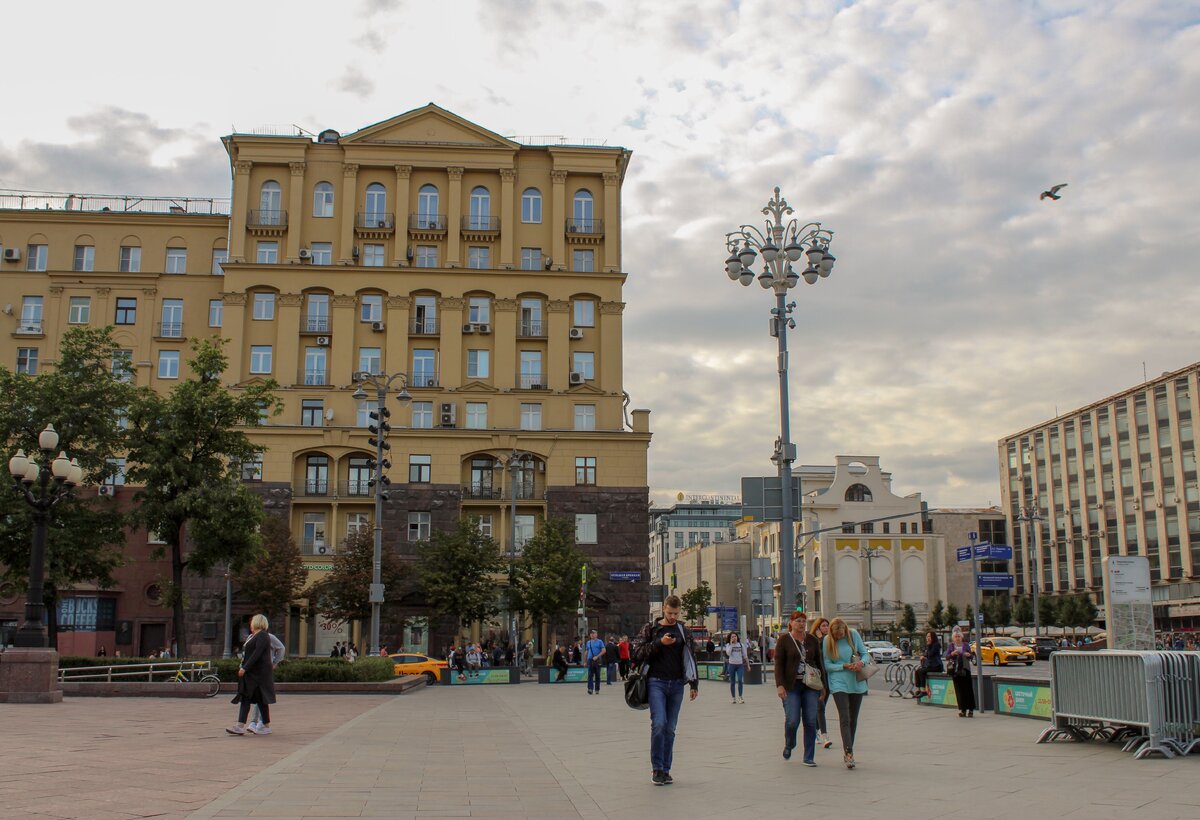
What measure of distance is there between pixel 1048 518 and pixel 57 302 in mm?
75094

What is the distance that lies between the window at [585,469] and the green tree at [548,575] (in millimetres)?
4100

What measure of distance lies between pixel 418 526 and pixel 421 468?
9.12 ft

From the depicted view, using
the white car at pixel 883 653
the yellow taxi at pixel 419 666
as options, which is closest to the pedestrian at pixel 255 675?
the yellow taxi at pixel 419 666

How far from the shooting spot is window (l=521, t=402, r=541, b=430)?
55000mm

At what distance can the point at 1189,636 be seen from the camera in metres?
59.8

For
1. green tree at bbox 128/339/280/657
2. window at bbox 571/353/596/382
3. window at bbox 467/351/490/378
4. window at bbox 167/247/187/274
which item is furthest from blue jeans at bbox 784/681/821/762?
window at bbox 167/247/187/274

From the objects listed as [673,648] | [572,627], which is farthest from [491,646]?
[673,648]

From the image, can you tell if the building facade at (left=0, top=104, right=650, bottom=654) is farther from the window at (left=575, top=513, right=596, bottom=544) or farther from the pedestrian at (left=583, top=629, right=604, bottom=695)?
the pedestrian at (left=583, top=629, right=604, bottom=695)

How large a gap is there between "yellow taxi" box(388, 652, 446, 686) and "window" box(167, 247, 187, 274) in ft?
89.6

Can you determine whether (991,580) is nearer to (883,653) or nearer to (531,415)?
(531,415)

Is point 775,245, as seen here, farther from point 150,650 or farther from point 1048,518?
point 1048,518

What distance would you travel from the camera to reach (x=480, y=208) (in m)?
57.6

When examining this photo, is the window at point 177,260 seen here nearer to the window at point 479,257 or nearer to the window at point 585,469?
the window at point 479,257

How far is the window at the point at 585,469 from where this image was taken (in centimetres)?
5388
